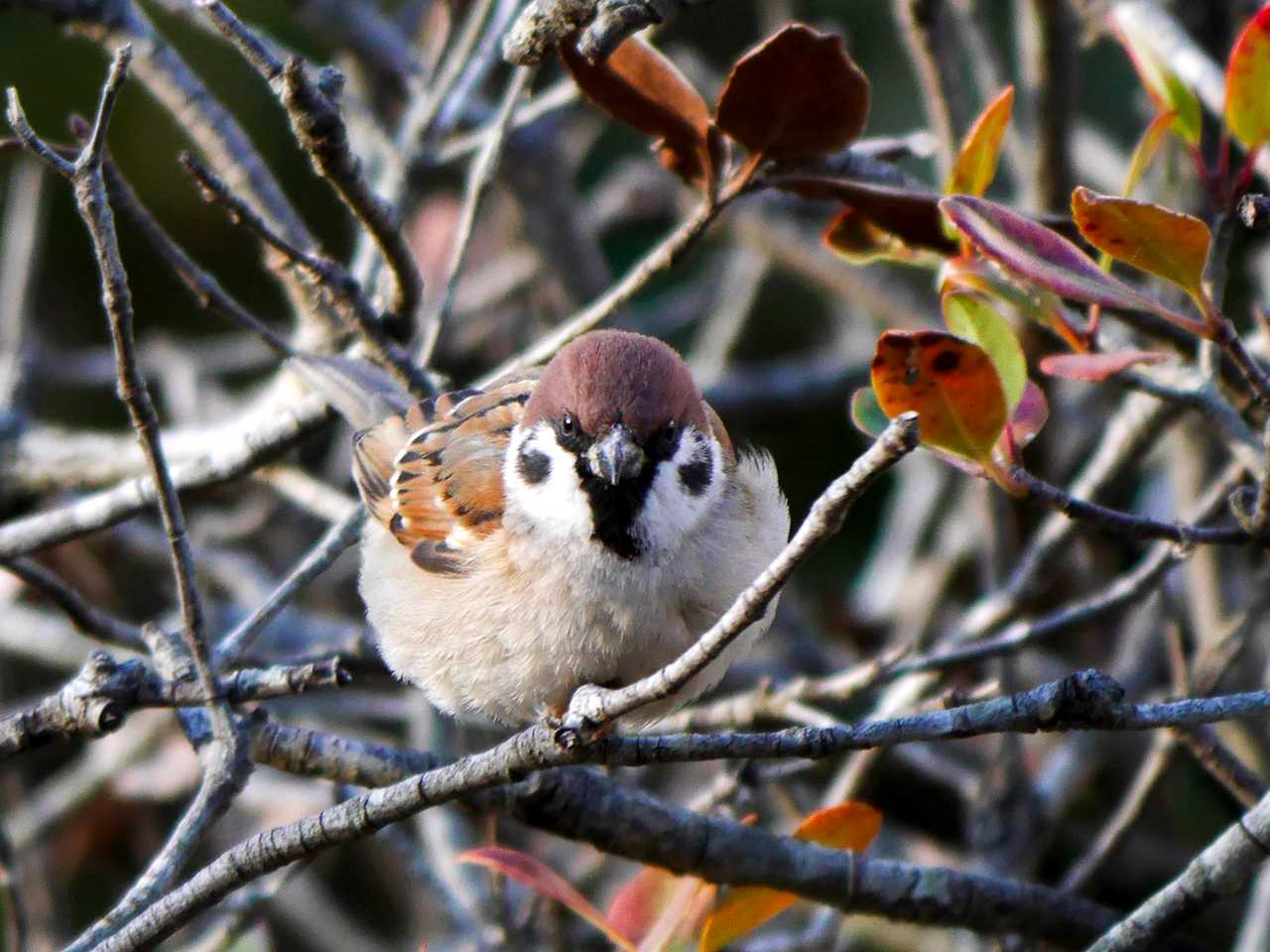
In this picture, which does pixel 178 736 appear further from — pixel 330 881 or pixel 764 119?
pixel 764 119

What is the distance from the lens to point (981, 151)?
2.07 metres

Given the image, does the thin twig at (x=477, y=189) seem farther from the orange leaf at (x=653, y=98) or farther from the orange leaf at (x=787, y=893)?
the orange leaf at (x=787, y=893)

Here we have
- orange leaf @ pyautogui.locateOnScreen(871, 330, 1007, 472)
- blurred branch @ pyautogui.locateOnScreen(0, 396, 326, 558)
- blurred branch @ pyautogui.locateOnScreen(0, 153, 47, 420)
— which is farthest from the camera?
blurred branch @ pyautogui.locateOnScreen(0, 153, 47, 420)

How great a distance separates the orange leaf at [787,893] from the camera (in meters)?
1.94

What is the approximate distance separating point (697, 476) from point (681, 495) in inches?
2.1

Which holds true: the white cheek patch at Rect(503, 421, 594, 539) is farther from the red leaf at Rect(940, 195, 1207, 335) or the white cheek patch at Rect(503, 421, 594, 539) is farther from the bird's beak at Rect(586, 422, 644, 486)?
the red leaf at Rect(940, 195, 1207, 335)

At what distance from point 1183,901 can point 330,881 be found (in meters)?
3.18

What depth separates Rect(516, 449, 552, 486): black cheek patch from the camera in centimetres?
227

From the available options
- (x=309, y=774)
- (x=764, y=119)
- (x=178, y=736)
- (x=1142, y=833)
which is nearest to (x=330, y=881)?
(x=178, y=736)

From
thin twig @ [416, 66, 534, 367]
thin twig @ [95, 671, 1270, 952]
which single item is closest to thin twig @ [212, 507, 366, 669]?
thin twig @ [95, 671, 1270, 952]

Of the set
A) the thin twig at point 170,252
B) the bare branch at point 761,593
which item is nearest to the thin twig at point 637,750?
the bare branch at point 761,593

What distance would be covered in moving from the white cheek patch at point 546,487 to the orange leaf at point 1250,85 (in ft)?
3.14

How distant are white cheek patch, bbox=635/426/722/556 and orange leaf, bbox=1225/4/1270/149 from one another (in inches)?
32.7

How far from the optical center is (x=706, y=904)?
80.0 inches
